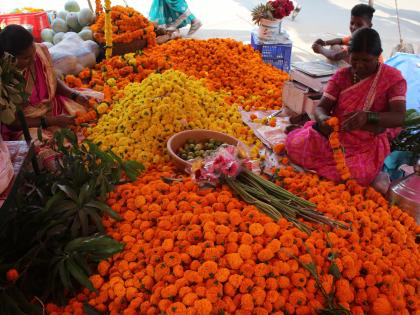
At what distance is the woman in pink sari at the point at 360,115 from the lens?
2.42 metres

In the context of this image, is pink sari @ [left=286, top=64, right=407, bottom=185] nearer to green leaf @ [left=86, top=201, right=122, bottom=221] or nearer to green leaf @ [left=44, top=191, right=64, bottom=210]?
green leaf @ [left=86, top=201, right=122, bottom=221]

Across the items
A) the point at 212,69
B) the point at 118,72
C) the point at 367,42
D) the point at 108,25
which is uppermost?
the point at 367,42

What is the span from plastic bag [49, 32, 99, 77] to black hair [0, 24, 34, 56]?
1.38 metres

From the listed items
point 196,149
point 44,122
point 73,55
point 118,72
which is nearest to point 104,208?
point 196,149

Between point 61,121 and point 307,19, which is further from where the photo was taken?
point 307,19

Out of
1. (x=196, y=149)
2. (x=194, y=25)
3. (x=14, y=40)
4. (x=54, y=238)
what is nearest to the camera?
(x=54, y=238)

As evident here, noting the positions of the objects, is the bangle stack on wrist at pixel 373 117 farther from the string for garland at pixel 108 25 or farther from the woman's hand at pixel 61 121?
the string for garland at pixel 108 25

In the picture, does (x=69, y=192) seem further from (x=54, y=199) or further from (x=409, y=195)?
(x=409, y=195)

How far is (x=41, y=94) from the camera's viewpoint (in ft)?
10.0

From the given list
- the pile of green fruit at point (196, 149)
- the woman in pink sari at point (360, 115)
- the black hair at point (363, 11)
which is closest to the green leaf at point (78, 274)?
the pile of green fruit at point (196, 149)

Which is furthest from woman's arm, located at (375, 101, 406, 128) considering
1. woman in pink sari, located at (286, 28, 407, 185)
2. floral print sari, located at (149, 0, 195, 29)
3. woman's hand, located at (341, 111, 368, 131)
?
floral print sari, located at (149, 0, 195, 29)

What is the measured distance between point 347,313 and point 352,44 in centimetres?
163

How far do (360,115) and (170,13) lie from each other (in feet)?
17.9

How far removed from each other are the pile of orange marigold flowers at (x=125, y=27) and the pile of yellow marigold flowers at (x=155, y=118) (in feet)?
5.40
